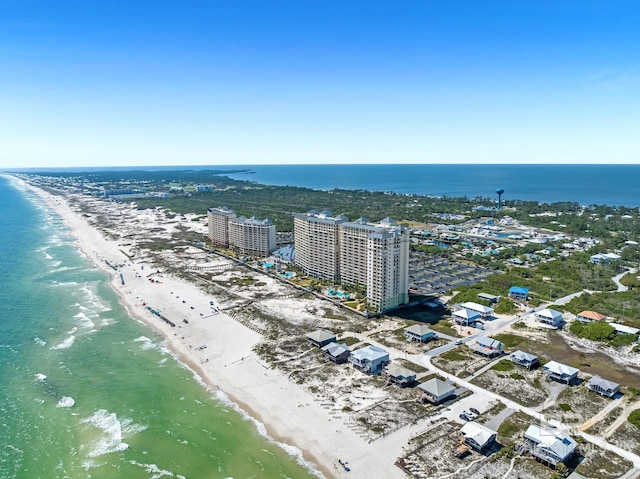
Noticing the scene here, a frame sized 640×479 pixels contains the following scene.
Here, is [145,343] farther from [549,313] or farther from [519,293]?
[519,293]

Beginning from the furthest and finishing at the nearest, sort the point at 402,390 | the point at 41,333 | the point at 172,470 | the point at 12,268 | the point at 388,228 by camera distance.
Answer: the point at 12,268
the point at 388,228
the point at 41,333
the point at 402,390
the point at 172,470

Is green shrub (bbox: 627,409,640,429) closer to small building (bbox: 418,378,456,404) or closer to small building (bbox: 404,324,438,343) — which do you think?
small building (bbox: 418,378,456,404)

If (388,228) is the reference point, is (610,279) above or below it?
below

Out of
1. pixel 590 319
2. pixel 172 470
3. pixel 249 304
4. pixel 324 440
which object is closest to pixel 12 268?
pixel 249 304

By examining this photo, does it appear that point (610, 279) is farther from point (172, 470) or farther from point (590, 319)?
point (172, 470)

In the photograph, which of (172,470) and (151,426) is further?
(151,426)

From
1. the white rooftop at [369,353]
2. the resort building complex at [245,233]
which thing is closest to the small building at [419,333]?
the white rooftop at [369,353]
